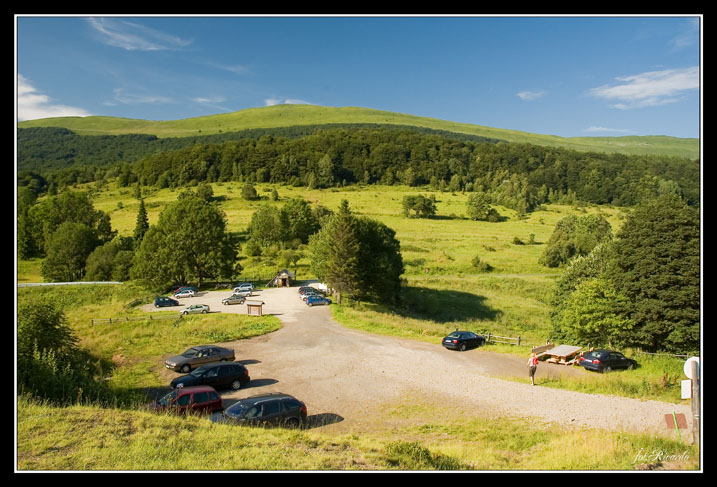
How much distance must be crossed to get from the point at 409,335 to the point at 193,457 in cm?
2464

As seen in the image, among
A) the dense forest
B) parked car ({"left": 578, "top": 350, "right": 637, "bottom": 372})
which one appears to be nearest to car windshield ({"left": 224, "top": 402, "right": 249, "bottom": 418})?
parked car ({"left": 578, "top": 350, "right": 637, "bottom": 372})

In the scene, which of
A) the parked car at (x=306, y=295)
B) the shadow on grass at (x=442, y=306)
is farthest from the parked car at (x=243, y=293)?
the shadow on grass at (x=442, y=306)

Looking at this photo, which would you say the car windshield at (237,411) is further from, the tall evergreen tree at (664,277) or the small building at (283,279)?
the small building at (283,279)

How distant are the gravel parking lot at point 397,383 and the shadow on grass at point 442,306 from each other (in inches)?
827

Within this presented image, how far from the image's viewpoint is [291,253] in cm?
8025

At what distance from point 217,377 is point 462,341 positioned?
16.0 m

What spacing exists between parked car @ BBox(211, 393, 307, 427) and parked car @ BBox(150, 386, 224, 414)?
154 centimetres

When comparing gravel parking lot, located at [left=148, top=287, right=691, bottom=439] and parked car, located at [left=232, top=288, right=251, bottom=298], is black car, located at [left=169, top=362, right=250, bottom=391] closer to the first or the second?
gravel parking lot, located at [left=148, top=287, right=691, bottom=439]

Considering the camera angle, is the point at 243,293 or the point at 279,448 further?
the point at 243,293

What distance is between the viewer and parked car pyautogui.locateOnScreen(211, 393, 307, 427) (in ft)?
53.6

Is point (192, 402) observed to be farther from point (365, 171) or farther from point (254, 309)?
point (365, 171)

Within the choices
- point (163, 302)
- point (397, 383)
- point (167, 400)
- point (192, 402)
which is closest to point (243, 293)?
point (163, 302)

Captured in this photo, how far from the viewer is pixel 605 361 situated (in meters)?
24.4

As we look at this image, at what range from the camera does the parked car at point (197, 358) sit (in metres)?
25.8
